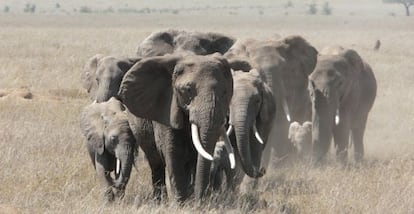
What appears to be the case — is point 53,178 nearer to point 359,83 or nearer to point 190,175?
point 190,175

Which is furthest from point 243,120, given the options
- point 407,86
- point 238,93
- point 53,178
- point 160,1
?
point 160,1

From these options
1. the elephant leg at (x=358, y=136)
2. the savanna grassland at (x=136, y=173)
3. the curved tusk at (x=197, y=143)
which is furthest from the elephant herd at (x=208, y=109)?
the elephant leg at (x=358, y=136)

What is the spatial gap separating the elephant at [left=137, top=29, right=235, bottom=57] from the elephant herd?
1cm

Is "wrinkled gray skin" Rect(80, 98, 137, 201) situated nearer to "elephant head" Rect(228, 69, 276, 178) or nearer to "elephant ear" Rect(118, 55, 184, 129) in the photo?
"elephant ear" Rect(118, 55, 184, 129)

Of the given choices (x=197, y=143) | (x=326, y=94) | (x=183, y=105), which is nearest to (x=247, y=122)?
(x=183, y=105)

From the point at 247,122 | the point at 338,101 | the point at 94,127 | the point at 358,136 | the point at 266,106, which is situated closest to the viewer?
the point at 247,122

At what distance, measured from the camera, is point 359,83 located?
14352 mm

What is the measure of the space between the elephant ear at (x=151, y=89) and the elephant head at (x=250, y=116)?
0.77m

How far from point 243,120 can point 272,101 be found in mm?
1054

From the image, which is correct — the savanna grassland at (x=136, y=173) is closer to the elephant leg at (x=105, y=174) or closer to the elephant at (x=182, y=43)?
the elephant leg at (x=105, y=174)

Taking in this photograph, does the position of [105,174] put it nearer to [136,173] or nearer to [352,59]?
[136,173]

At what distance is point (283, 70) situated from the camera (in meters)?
11.8

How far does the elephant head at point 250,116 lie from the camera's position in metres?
8.52

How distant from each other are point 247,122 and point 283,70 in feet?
10.9
